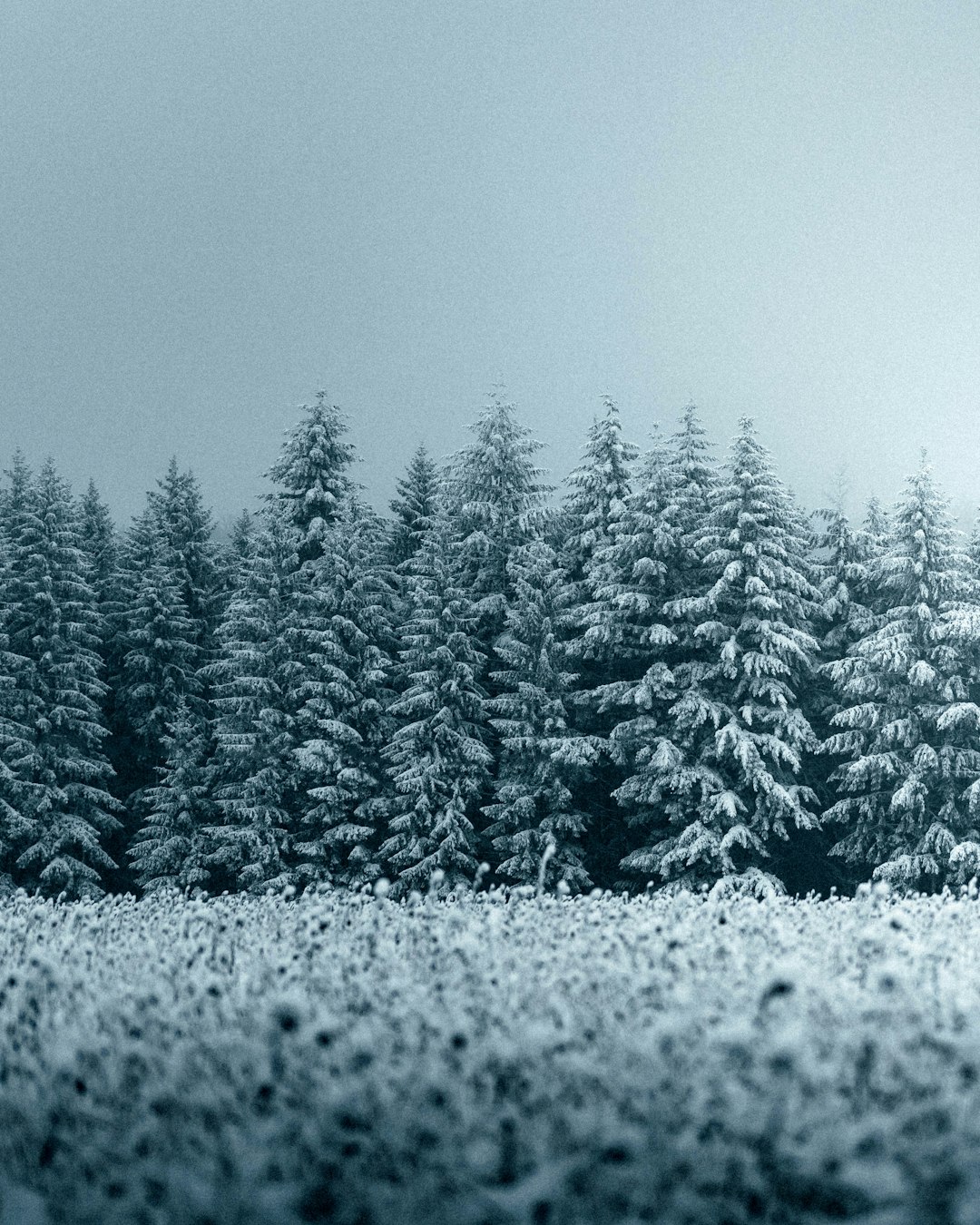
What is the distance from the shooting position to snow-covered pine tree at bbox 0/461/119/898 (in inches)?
1085

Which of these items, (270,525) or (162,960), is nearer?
(162,960)

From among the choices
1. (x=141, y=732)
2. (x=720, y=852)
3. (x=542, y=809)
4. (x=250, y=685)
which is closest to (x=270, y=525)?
(x=250, y=685)

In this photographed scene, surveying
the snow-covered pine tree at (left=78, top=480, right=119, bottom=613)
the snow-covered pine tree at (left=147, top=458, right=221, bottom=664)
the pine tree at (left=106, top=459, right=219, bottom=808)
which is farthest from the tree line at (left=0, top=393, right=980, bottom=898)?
the snow-covered pine tree at (left=78, top=480, right=119, bottom=613)

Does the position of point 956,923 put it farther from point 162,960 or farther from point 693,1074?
point 162,960

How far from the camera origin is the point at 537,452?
99.0ft

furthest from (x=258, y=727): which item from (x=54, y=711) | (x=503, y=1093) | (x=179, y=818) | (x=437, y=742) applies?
(x=503, y=1093)

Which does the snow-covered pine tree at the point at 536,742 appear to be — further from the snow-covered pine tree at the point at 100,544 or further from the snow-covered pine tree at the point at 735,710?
the snow-covered pine tree at the point at 100,544

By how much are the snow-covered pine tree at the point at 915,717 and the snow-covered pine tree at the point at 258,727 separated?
13.4 m

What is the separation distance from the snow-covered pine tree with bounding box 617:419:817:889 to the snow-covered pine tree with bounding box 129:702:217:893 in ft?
36.8

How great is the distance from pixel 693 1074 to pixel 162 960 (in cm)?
402

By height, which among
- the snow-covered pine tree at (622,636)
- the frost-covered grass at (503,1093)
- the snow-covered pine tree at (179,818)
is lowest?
the frost-covered grass at (503,1093)

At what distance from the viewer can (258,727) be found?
2784 cm

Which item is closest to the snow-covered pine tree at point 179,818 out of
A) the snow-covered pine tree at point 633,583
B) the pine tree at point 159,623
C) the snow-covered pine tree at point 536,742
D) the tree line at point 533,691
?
Answer: the tree line at point 533,691

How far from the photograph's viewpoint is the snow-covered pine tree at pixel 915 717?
24.0 metres
